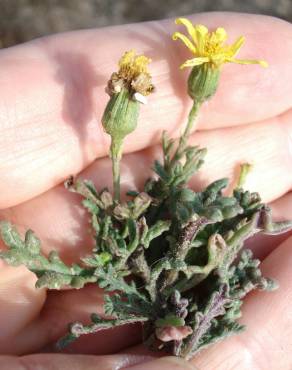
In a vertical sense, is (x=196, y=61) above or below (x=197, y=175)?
above

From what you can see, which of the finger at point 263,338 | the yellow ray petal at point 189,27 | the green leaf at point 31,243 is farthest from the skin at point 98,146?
the green leaf at point 31,243

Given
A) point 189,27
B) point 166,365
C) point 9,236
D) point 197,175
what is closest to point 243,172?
point 197,175

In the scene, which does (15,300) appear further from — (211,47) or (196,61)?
(211,47)

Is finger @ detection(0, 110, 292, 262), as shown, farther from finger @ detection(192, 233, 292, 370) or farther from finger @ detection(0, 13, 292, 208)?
finger @ detection(192, 233, 292, 370)

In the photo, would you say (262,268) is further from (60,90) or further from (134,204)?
(60,90)

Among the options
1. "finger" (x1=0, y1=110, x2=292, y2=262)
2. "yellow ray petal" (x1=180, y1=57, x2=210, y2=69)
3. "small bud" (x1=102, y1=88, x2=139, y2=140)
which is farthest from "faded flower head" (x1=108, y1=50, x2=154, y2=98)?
"finger" (x1=0, y1=110, x2=292, y2=262)

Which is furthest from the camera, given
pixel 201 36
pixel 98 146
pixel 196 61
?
pixel 98 146

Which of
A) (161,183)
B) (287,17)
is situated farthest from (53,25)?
(161,183)
